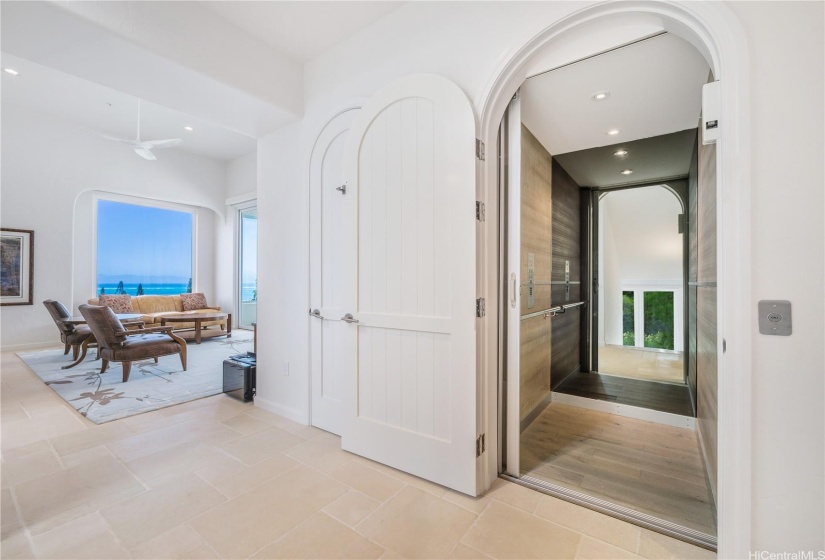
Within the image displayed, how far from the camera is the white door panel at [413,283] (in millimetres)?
1905

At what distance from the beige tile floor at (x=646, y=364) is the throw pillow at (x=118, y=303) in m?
7.90

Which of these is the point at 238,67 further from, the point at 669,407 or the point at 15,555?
the point at 669,407

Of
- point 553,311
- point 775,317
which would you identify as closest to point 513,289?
point 775,317

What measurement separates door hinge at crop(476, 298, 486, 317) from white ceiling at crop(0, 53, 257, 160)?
4.77m

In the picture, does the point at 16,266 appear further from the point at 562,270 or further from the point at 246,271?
the point at 562,270

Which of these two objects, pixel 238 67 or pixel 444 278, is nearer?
pixel 444 278

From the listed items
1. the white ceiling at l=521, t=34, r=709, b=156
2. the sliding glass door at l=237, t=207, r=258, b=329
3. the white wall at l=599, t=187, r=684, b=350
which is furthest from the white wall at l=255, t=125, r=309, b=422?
the sliding glass door at l=237, t=207, r=258, b=329

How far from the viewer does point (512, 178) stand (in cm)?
214

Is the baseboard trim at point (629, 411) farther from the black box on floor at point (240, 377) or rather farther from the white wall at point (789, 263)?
the black box on floor at point (240, 377)

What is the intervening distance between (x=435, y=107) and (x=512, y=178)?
619mm

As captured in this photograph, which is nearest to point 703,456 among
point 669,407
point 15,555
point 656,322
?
point 669,407

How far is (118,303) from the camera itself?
21.0 feet

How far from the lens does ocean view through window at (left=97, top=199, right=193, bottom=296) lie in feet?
22.5

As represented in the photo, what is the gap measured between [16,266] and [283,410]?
5960 millimetres
